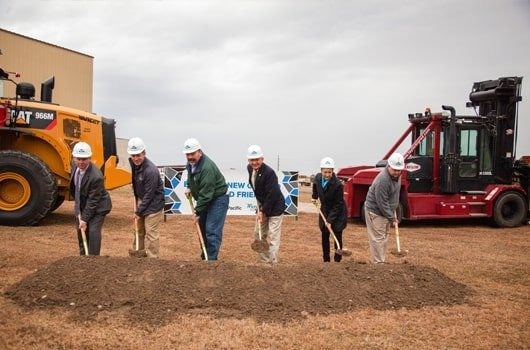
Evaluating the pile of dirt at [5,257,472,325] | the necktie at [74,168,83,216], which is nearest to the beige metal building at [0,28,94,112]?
→ the necktie at [74,168,83,216]

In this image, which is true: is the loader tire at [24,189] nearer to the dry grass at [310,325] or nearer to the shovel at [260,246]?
the dry grass at [310,325]

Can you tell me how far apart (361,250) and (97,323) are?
5347 mm

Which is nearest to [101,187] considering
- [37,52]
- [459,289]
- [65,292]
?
[65,292]

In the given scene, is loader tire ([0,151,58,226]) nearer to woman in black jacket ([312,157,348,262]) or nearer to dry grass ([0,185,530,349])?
dry grass ([0,185,530,349])

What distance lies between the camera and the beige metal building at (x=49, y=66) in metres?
20.5

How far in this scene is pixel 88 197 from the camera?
5.65 meters

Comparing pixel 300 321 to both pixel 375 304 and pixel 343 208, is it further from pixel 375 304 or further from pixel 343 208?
pixel 343 208

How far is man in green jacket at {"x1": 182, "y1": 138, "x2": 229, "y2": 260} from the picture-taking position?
5.84 metres

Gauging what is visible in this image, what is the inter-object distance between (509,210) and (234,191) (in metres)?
6.82

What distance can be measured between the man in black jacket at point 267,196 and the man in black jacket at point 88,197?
1840mm

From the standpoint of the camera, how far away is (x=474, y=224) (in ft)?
41.7

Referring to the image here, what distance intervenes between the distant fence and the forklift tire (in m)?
4.86

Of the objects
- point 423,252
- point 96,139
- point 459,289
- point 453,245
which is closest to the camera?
point 459,289

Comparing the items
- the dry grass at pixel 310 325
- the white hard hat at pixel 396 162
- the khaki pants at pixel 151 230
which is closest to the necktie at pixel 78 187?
the khaki pants at pixel 151 230
